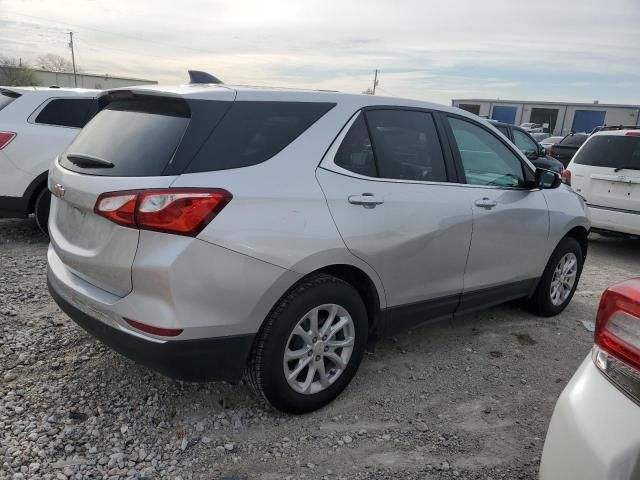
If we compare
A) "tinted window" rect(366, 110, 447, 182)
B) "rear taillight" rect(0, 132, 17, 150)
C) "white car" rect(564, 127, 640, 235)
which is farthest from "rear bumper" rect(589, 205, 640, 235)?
"rear taillight" rect(0, 132, 17, 150)

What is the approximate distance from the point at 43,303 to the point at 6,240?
2351 mm

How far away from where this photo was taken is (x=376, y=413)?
3.03 metres

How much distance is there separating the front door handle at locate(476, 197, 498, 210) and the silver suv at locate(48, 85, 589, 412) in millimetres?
30

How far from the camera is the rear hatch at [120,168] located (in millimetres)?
2430

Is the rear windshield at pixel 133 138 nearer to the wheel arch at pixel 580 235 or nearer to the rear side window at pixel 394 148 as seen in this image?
the rear side window at pixel 394 148

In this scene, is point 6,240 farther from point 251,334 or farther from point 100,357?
point 251,334

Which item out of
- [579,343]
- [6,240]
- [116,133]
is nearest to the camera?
[116,133]

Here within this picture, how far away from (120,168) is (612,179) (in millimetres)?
6415

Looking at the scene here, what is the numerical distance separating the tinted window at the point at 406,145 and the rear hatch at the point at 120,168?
92cm

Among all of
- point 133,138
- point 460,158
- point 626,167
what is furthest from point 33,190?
point 626,167

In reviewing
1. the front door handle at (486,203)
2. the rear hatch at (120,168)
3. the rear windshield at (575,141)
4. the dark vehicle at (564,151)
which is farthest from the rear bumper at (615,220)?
the rear windshield at (575,141)

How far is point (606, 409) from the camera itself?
5.26 ft

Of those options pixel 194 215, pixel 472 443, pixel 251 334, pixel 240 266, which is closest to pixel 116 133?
pixel 194 215

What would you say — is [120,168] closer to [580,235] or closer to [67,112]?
[580,235]
